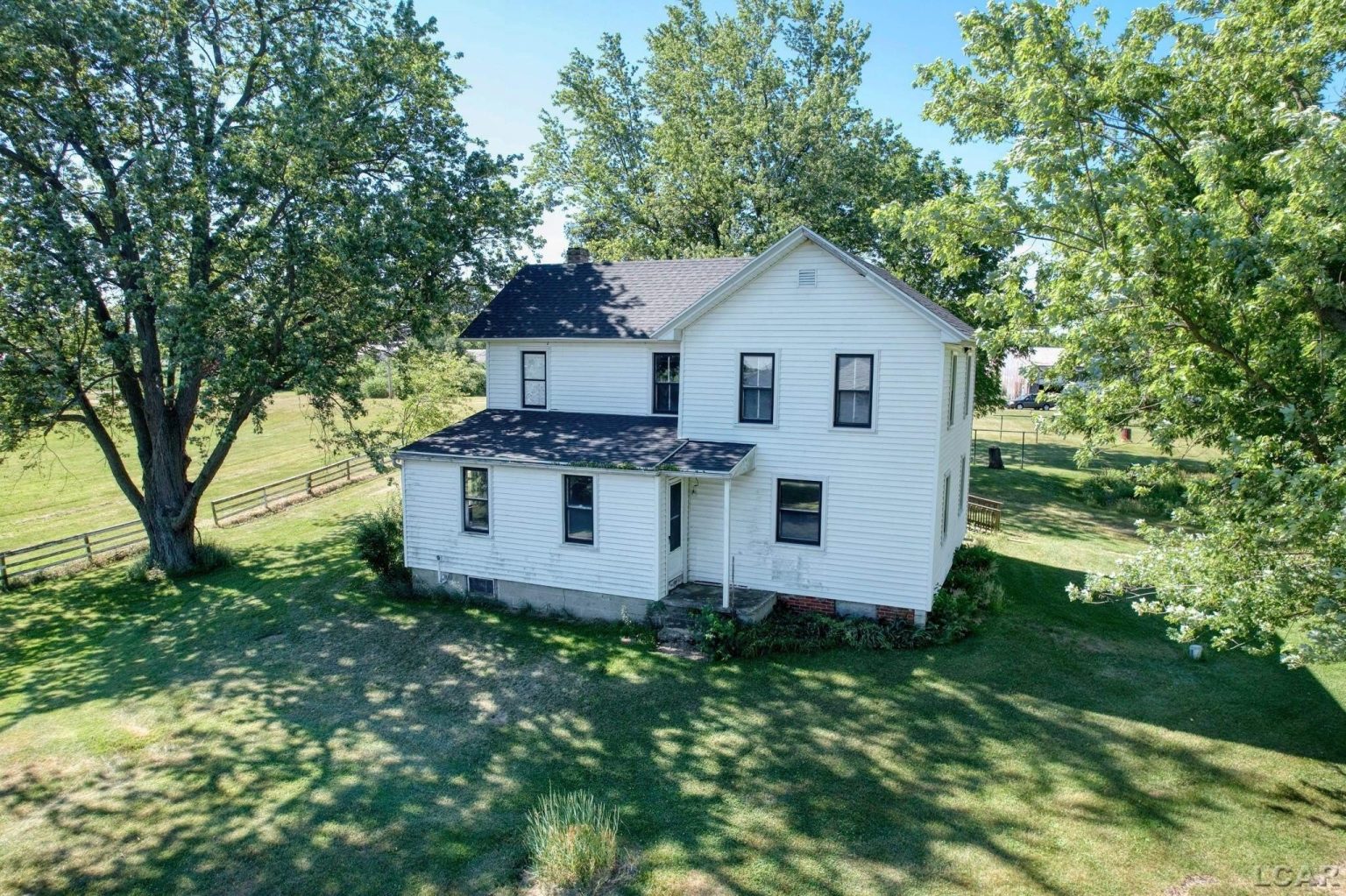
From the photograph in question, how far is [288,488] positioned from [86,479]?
11.6 metres

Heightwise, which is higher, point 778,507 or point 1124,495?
point 778,507

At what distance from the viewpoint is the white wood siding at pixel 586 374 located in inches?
719

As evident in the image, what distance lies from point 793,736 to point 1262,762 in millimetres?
6581

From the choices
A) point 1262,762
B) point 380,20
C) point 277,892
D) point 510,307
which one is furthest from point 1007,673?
point 380,20

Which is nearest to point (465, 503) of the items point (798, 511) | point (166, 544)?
point (798, 511)

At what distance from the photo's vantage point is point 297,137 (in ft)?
55.7

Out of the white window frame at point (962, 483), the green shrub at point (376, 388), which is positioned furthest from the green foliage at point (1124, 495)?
the green shrub at point (376, 388)

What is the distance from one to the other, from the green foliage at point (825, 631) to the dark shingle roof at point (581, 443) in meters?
3.15

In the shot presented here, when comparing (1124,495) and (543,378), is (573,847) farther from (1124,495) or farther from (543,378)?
(1124,495)

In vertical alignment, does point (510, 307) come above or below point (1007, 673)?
above

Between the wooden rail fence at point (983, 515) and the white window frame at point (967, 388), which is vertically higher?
the white window frame at point (967, 388)

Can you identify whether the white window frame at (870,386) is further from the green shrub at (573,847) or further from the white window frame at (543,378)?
the green shrub at (573,847)

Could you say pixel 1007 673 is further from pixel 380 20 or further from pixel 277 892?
pixel 380 20

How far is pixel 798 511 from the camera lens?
1584cm
